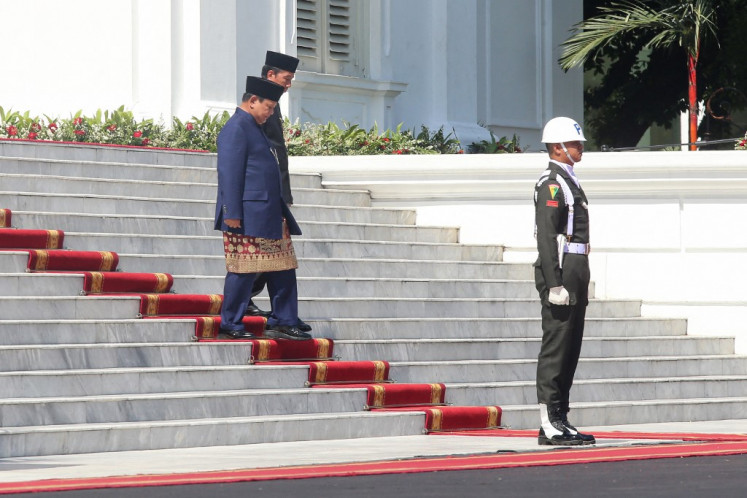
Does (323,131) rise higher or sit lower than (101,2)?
lower

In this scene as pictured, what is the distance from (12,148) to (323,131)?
4007mm

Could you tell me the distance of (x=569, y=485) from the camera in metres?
7.66

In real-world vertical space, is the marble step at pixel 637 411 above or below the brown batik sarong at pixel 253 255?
below

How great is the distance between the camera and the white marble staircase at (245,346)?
995 centimetres

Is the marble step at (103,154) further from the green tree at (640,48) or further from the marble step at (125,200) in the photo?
the green tree at (640,48)

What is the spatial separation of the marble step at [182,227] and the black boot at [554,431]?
4.31m

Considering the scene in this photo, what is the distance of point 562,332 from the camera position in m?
9.81

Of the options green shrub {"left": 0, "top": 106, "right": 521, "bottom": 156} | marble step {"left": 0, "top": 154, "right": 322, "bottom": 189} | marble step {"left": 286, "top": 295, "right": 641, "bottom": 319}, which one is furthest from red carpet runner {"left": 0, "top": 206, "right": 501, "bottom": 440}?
green shrub {"left": 0, "top": 106, "right": 521, "bottom": 156}

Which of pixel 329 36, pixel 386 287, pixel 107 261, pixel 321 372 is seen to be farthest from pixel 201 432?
pixel 329 36

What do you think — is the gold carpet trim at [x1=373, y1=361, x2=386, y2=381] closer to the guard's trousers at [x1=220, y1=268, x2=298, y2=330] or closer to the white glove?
the guard's trousers at [x1=220, y1=268, x2=298, y2=330]

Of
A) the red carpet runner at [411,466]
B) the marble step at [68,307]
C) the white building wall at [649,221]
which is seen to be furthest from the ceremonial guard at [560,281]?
the white building wall at [649,221]

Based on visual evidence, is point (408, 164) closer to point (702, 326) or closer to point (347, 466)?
point (702, 326)

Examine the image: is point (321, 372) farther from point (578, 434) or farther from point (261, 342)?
point (578, 434)

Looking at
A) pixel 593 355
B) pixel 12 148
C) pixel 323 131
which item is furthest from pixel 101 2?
pixel 593 355
